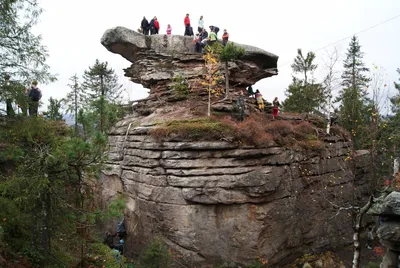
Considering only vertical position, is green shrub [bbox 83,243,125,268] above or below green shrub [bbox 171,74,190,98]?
below

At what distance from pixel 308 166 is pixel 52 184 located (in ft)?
38.3

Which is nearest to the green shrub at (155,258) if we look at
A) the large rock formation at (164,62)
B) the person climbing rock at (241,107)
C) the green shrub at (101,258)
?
the green shrub at (101,258)

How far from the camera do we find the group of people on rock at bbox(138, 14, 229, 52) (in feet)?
55.9

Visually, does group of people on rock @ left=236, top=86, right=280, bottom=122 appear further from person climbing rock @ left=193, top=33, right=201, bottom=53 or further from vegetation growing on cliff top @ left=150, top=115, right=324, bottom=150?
person climbing rock @ left=193, top=33, right=201, bottom=53

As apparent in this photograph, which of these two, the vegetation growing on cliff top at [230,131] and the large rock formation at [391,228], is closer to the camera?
the large rock formation at [391,228]

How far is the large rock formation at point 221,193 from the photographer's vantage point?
11898mm

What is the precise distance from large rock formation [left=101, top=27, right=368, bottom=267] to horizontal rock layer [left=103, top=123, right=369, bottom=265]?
0.04 metres

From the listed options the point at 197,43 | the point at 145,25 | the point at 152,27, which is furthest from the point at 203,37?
the point at 145,25

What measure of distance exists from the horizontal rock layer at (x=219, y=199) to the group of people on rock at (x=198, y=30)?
7.04 metres

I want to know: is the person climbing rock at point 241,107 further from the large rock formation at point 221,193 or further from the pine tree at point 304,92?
the pine tree at point 304,92

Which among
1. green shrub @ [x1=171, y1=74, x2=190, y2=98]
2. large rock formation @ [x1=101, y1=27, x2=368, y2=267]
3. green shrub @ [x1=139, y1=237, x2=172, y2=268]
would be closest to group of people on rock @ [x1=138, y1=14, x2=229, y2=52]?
green shrub @ [x1=171, y1=74, x2=190, y2=98]

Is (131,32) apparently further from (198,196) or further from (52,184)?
(52,184)

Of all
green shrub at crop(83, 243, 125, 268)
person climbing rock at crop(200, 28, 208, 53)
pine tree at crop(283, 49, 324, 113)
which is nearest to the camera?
green shrub at crop(83, 243, 125, 268)

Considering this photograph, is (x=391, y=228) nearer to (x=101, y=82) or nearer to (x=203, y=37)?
(x=203, y=37)
